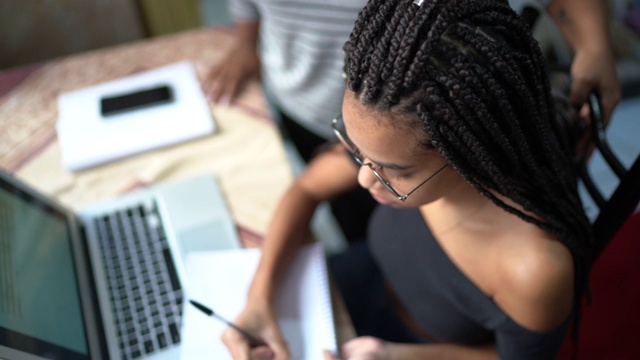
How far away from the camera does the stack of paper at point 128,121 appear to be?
106 centimetres

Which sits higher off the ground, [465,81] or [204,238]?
[465,81]

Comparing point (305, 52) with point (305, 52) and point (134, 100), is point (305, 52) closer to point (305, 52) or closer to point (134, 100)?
point (305, 52)

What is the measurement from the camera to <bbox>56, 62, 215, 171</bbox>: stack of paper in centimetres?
106

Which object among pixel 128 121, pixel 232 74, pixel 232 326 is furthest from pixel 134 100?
pixel 232 326

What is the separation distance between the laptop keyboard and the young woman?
0.44 ft

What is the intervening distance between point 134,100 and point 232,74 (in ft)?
0.76

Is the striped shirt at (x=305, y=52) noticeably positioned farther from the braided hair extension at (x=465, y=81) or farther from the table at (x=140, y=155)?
the braided hair extension at (x=465, y=81)

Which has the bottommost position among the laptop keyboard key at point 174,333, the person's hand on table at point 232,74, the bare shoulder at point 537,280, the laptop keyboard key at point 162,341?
the laptop keyboard key at point 162,341

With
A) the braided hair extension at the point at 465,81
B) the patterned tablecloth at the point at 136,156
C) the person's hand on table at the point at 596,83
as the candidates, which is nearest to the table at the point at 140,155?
the patterned tablecloth at the point at 136,156

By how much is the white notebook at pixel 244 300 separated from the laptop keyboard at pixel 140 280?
38 mm

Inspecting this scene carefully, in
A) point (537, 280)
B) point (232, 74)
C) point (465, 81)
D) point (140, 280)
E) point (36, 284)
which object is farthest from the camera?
point (232, 74)

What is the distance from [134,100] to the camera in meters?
1.13

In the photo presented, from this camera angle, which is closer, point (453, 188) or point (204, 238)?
point (453, 188)

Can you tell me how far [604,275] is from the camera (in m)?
0.90
